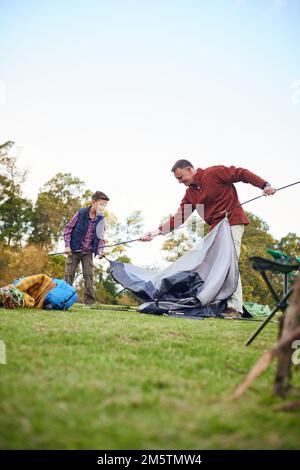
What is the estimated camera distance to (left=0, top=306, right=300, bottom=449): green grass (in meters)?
1.03

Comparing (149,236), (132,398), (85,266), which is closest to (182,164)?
(149,236)

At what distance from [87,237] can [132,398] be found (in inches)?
217

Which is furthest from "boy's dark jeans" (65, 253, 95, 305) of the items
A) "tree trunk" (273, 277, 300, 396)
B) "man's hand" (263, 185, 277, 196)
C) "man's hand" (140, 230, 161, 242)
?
"tree trunk" (273, 277, 300, 396)

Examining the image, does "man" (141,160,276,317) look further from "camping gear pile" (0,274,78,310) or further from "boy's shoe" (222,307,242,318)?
"camping gear pile" (0,274,78,310)

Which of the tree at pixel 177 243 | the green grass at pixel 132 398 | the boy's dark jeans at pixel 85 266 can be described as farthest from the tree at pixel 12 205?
the green grass at pixel 132 398

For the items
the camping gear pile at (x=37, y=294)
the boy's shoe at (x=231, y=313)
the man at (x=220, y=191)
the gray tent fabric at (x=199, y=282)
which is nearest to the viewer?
the camping gear pile at (x=37, y=294)

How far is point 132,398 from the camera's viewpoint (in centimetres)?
133

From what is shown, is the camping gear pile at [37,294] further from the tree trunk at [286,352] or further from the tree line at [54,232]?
the tree line at [54,232]

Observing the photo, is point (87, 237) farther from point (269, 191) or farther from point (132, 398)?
point (132, 398)

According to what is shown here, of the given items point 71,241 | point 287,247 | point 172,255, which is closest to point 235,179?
point 71,241

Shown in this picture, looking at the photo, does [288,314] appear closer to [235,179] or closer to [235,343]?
[235,343]

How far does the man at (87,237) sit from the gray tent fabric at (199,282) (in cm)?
137

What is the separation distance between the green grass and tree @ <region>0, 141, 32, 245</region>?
20151 millimetres

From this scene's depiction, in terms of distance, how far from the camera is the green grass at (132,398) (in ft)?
3.38
